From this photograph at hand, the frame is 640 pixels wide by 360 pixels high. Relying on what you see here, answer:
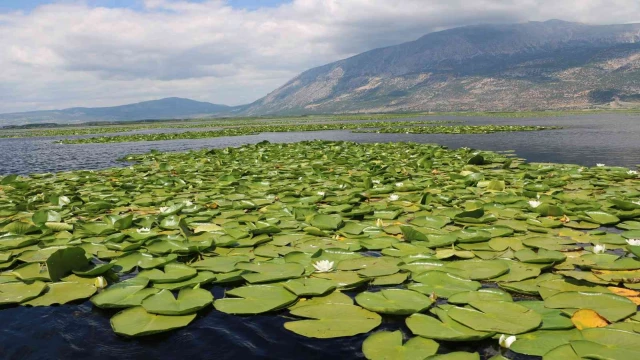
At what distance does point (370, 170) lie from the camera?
1192 centimetres

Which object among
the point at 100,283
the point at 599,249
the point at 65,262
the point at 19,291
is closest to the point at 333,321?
the point at 100,283

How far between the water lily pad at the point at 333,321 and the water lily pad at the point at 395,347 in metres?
0.21

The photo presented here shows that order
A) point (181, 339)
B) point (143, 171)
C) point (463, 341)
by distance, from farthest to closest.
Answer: point (143, 171) < point (181, 339) < point (463, 341)

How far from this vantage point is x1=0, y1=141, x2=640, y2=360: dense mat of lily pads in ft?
10.3

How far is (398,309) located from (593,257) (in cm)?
258

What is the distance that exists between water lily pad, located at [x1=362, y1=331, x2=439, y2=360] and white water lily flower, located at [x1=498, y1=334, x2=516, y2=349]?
18.6 inches

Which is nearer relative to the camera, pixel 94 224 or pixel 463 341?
pixel 463 341

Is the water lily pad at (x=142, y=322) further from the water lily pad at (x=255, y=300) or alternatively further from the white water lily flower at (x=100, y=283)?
the white water lily flower at (x=100, y=283)

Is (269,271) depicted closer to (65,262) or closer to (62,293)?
(62,293)

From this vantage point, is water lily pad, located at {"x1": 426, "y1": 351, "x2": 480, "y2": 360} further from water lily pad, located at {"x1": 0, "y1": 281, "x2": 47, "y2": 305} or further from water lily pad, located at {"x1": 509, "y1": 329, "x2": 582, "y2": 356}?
water lily pad, located at {"x1": 0, "y1": 281, "x2": 47, "y2": 305}

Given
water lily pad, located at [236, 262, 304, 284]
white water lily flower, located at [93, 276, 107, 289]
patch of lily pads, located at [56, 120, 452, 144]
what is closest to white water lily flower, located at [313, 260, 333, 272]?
water lily pad, located at [236, 262, 304, 284]

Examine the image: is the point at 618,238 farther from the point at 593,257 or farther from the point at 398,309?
the point at 398,309

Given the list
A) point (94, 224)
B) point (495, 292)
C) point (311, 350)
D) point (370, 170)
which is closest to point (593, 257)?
point (495, 292)

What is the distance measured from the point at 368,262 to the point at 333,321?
138 centimetres
